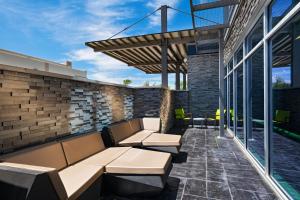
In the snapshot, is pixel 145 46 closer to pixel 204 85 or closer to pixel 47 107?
pixel 204 85

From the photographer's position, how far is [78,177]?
228cm

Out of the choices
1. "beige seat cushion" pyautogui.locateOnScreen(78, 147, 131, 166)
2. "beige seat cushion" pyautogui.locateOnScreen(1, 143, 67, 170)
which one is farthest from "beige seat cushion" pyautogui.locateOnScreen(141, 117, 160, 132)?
"beige seat cushion" pyautogui.locateOnScreen(1, 143, 67, 170)

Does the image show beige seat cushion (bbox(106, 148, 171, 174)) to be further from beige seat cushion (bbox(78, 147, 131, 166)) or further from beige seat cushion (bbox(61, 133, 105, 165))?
beige seat cushion (bbox(61, 133, 105, 165))

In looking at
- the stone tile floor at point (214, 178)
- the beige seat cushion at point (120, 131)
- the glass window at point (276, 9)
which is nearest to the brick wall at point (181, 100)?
the stone tile floor at point (214, 178)

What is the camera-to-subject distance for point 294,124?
6.62 meters

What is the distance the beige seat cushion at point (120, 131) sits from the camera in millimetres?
4094

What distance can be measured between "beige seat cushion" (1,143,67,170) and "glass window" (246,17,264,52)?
3.97 metres

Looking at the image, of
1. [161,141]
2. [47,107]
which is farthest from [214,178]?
[47,107]

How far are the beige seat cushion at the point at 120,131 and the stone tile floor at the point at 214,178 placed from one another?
1.33 m

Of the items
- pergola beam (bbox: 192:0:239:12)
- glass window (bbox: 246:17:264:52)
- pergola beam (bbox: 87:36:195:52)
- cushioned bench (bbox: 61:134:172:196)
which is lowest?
cushioned bench (bbox: 61:134:172:196)

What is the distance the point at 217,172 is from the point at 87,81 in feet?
10.0

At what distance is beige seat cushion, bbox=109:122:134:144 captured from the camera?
4094 mm

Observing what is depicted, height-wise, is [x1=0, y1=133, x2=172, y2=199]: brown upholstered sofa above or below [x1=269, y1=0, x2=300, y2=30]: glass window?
below

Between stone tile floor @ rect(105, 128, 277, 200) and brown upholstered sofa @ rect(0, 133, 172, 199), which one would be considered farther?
stone tile floor @ rect(105, 128, 277, 200)
